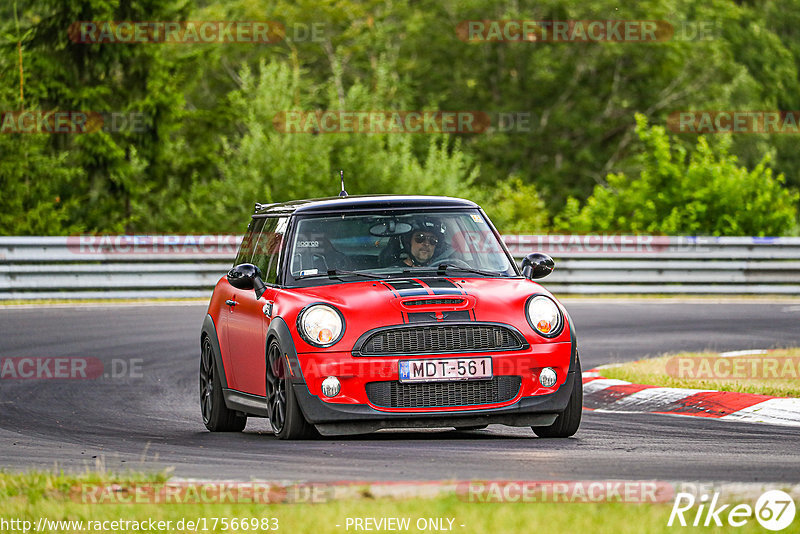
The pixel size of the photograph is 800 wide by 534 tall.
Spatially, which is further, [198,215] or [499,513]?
[198,215]

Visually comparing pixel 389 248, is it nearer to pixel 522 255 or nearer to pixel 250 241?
pixel 250 241

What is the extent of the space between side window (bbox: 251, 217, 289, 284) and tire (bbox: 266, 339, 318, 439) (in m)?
0.75

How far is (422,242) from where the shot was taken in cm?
961

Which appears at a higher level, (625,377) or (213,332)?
(213,332)

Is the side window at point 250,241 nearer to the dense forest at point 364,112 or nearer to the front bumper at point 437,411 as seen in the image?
the front bumper at point 437,411

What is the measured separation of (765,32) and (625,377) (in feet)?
205

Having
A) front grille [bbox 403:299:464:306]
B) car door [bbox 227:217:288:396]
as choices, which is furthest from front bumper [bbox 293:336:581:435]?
car door [bbox 227:217:288:396]

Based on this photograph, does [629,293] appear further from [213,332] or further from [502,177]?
[502,177]

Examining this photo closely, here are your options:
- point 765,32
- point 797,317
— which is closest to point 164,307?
point 797,317

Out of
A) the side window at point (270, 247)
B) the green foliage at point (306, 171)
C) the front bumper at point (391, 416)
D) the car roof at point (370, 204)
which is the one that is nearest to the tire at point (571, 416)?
the front bumper at point (391, 416)

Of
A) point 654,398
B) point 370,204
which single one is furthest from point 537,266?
point 654,398

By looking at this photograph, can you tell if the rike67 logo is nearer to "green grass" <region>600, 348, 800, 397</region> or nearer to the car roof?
the car roof

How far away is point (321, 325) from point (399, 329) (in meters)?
0.47

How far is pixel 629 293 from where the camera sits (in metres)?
23.3
